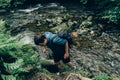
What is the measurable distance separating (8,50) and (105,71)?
4.06 meters

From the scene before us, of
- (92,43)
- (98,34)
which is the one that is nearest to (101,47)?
(92,43)

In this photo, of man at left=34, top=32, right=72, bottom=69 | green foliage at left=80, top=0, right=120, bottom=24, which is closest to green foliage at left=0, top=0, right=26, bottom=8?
green foliage at left=80, top=0, right=120, bottom=24

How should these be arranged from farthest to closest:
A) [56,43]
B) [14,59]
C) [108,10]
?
[108,10]
[56,43]
[14,59]

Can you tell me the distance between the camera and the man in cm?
996

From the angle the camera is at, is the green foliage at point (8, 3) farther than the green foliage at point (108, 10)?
Yes

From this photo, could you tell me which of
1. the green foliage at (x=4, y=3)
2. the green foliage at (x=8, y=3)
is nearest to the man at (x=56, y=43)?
the green foliage at (x=8, y=3)

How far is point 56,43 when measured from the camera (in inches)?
399

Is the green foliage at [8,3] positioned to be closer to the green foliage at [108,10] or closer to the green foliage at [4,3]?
the green foliage at [4,3]

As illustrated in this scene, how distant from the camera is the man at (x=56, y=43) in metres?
9.96

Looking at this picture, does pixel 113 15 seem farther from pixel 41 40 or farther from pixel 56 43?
pixel 41 40

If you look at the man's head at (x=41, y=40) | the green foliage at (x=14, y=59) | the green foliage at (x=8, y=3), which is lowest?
the green foliage at (x=14, y=59)

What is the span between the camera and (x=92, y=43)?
13.7 meters

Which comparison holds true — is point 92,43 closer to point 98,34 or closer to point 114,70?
point 98,34

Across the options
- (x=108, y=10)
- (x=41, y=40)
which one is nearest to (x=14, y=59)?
(x=41, y=40)
